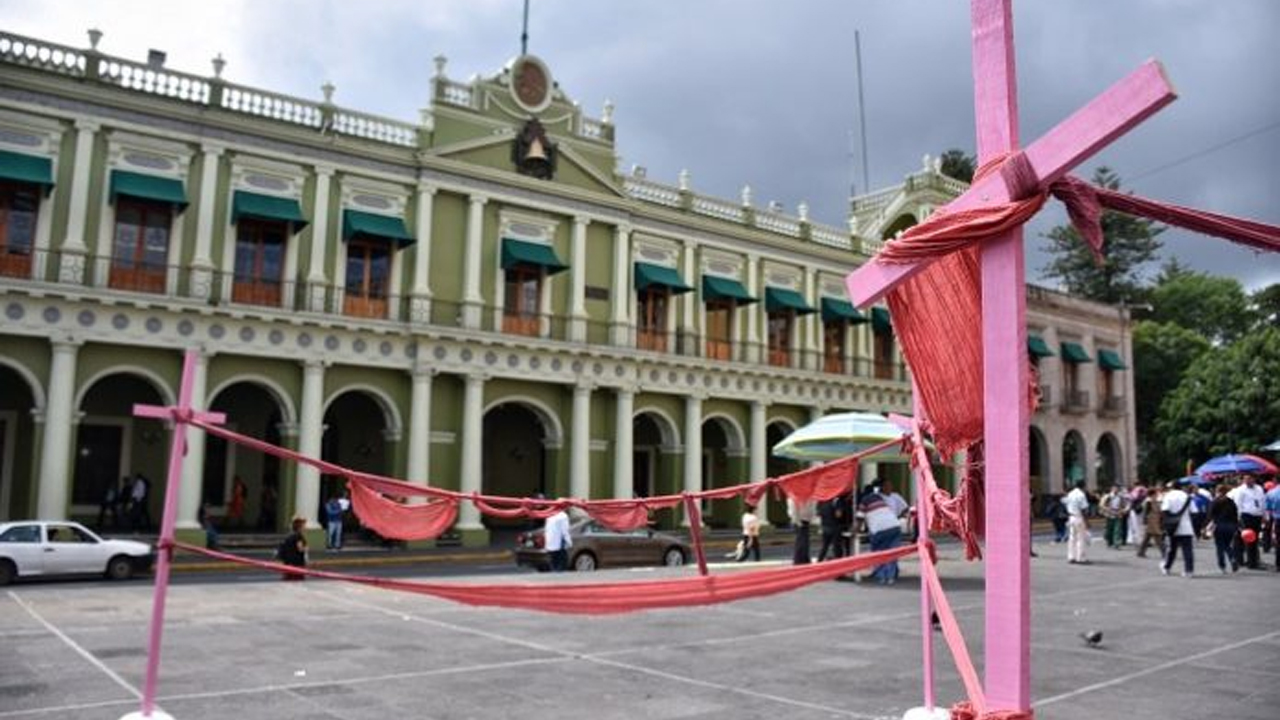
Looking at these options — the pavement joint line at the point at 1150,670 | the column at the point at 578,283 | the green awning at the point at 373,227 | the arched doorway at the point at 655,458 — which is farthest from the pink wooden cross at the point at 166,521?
the arched doorway at the point at 655,458

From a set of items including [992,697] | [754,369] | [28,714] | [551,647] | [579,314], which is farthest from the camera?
[754,369]

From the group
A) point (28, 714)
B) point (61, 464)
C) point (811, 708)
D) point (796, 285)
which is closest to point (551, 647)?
point (811, 708)

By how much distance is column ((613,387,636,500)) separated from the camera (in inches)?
1169

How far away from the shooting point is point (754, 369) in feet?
111

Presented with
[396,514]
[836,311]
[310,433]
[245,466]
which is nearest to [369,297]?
[310,433]

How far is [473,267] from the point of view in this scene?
27594 millimetres

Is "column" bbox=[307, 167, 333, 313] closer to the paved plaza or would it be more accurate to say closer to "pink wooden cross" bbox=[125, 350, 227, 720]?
the paved plaza

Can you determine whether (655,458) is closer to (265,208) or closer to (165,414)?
(265,208)

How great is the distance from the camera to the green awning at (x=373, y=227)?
25.5 m

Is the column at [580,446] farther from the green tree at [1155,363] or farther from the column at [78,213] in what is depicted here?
the green tree at [1155,363]

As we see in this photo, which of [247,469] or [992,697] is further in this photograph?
[247,469]

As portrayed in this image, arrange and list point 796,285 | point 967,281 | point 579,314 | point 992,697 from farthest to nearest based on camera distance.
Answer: point 796,285
point 579,314
point 967,281
point 992,697

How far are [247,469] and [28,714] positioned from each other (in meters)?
22.1

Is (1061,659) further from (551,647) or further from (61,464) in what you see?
(61,464)
